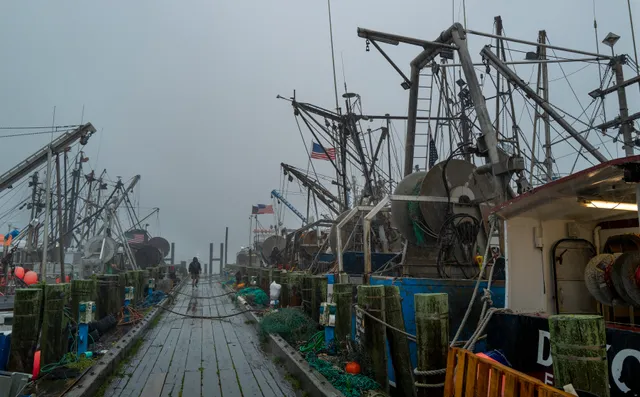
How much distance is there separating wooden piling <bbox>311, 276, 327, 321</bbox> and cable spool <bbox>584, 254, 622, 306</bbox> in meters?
6.33

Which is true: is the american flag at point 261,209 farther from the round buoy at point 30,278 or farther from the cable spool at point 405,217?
the cable spool at point 405,217

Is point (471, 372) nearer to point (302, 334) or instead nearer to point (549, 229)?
point (549, 229)

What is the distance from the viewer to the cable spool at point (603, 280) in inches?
225

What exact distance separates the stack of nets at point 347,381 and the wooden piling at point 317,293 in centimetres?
353

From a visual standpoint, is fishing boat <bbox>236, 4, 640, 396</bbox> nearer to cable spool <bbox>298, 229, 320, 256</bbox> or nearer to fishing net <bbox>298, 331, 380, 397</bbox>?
fishing net <bbox>298, 331, 380, 397</bbox>

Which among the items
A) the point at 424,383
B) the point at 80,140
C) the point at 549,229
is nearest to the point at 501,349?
the point at 424,383

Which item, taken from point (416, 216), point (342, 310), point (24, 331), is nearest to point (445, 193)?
point (416, 216)

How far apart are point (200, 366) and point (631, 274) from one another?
707 centimetres

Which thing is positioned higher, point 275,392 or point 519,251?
point 519,251

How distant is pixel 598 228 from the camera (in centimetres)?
687

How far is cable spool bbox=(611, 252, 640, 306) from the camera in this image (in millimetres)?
5305

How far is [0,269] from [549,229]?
31926mm

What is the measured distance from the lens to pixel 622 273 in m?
5.35

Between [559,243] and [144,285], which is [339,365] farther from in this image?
[144,285]
